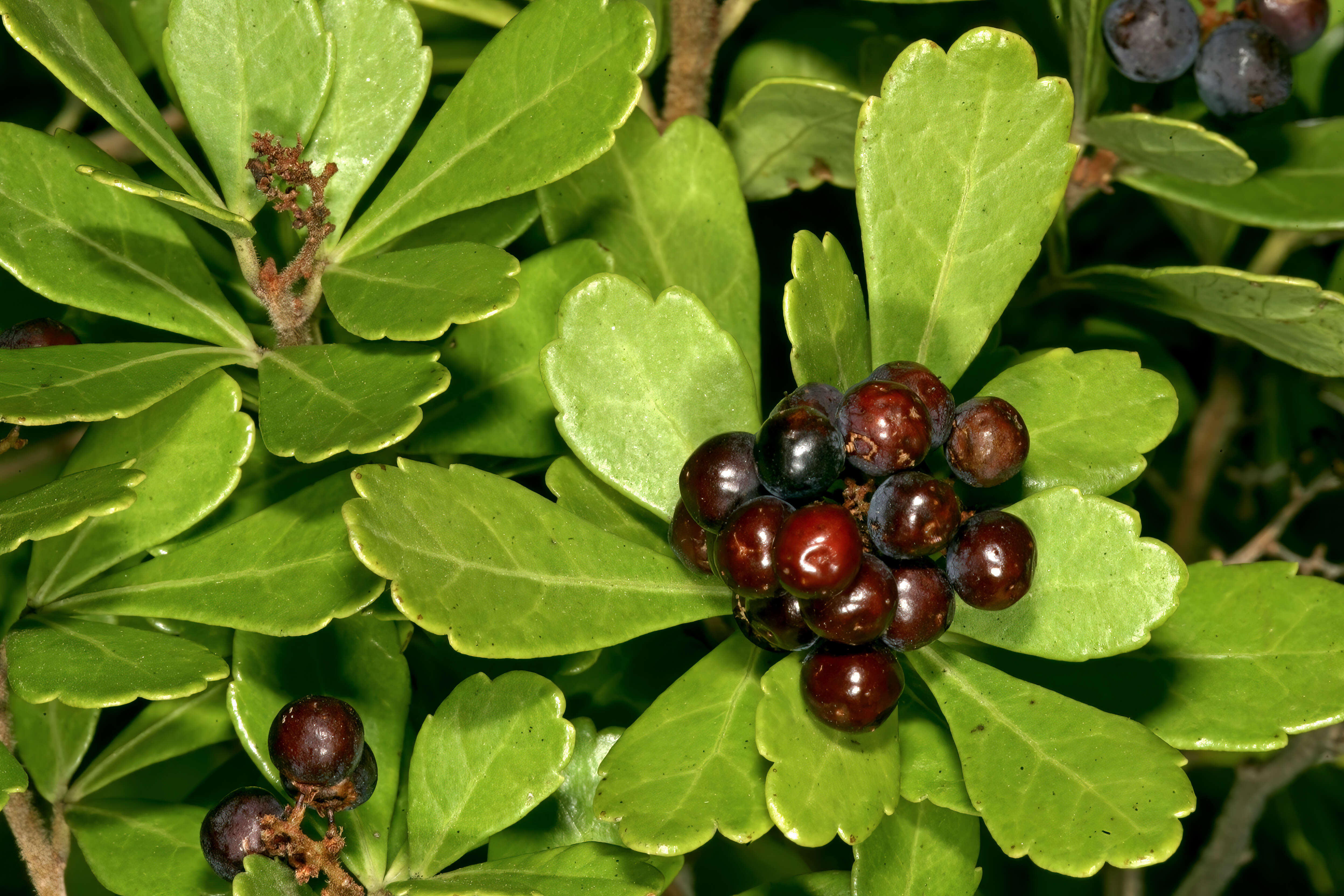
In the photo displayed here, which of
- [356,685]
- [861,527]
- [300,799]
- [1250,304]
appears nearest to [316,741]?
[300,799]

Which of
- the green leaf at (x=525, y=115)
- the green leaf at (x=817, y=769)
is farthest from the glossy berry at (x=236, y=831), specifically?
the green leaf at (x=525, y=115)

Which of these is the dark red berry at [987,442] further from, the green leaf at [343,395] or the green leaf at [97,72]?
the green leaf at [97,72]

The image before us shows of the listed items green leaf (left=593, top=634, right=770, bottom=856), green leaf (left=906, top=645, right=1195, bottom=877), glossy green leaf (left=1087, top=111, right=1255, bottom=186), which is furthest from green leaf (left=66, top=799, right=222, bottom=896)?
glossy green leaf (left=1087, top=111, right=1255, bottom=186)

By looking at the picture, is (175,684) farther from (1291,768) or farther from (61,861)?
(1291,768)

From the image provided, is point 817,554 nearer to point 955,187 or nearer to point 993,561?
point 993,561

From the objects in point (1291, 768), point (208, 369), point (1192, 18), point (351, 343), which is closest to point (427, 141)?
point (351, 343)

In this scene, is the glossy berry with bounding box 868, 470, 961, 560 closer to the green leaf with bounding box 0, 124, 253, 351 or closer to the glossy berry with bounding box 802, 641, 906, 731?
the glossy berry with bounding box 802, 641, 906, 731

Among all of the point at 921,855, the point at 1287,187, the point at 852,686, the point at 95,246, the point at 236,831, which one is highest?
the point at 95,246
